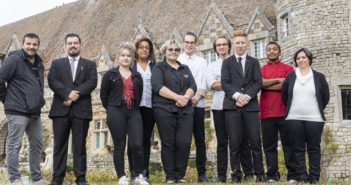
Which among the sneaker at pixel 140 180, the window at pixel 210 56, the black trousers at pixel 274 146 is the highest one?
the window at pixel 210 56

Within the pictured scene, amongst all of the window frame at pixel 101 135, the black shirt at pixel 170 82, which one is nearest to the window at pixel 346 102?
the black shirt at pixel 170 82

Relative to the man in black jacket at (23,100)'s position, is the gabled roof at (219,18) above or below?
above

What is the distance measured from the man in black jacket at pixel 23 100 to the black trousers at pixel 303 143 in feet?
11.6

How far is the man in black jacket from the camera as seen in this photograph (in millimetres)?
5535

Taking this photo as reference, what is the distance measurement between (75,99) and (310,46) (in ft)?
32.9

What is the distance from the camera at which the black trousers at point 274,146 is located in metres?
6.09

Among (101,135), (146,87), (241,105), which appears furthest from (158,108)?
(101,135)

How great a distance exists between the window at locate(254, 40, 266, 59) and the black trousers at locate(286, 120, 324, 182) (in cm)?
1019

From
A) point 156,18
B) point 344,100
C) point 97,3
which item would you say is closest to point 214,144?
point 344,100

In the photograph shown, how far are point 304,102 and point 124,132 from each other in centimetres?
253

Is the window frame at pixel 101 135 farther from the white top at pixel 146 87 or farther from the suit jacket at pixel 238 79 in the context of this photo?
the suit jacket at pixel 238 79

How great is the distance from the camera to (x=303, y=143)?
5789 millimetres

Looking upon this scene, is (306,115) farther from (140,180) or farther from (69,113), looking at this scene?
(69,113)

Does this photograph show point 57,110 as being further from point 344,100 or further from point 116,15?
point 116,15
